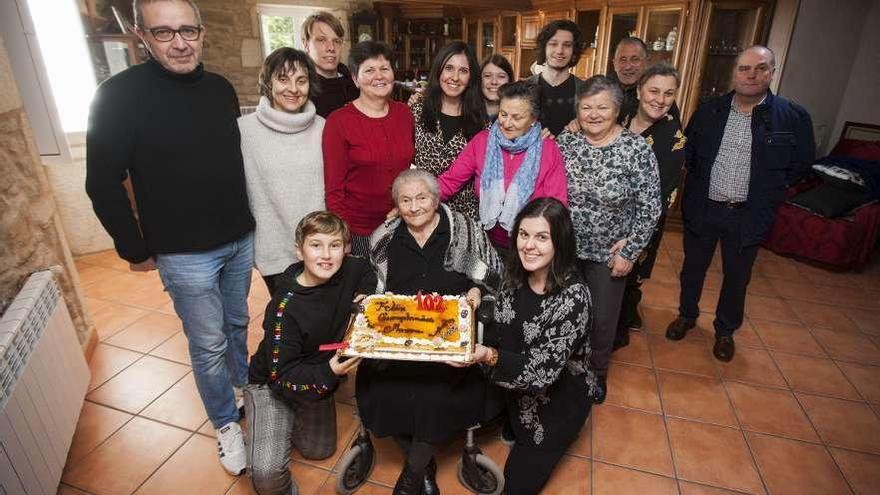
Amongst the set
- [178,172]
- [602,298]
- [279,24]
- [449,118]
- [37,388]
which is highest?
[279,24]

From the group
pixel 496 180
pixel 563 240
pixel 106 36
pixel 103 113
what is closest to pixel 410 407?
pixel 563 240

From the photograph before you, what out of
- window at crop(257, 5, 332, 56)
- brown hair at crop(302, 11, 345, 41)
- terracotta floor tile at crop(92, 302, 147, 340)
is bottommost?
terracotta floor tile at crop(92, 302, 147, 340)

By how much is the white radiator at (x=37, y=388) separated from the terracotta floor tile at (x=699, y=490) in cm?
247

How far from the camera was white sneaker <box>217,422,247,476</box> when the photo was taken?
1.99 metres

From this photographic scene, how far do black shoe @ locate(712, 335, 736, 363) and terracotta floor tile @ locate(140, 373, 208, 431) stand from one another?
2.89 m

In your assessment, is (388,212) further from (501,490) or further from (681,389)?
(681,389)

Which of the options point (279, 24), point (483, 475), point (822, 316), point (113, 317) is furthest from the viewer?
point (279, 24)

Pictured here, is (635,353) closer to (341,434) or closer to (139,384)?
(341,434)

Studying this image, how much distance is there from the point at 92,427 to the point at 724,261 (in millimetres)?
3449

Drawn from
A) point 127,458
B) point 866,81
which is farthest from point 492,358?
point 866,81

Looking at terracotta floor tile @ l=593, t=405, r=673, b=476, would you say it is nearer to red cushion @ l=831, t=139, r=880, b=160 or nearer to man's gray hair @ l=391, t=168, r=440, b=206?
man's gray hair @ l=391, t=168, r=440, b=206

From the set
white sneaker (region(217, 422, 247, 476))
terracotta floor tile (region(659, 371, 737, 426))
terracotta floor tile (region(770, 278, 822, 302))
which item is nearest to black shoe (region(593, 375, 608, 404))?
terracotta floor tile (region(659, 371, 737, 426))

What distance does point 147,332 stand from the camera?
3033mm

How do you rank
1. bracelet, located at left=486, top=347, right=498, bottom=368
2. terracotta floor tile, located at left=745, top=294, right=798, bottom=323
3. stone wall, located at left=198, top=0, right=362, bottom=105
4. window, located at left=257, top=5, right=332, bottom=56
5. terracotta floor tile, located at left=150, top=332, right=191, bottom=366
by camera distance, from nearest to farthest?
1. bracelet, located at left=486, top=347, right=498, bottom=368
2. terracotta floor tile, located at left=150, top=332, right=191, bottom=366
3. terracotta floor tile, located at left=745, top=294, right=798, bottom=323
4. stone wall, located at left=198, top=0, right=362, bottom=105
5. window, located at left=257, top=5, right=332, bottom=56
